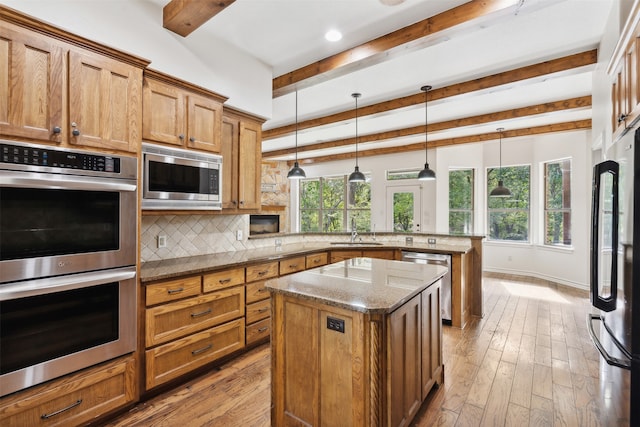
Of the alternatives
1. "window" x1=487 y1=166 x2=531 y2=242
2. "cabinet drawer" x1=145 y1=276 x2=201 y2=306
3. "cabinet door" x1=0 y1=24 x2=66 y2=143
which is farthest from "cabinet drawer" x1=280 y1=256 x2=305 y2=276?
"window" x1=487 y1=166 x2=531 y2=242

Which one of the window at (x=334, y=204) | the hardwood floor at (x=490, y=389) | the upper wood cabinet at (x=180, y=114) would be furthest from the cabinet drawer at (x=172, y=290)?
the window at (x=334, y=204)

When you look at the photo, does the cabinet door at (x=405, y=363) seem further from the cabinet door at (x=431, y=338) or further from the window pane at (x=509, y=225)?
the window pane at (x=509, y=225)

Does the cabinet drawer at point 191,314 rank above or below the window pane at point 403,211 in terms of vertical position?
below

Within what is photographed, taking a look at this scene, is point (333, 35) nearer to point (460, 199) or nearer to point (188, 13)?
point (188, 13)

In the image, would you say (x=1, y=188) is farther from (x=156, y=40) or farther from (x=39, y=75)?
(x=156, y=40)

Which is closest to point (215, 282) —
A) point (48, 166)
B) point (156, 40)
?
point (48, 166)

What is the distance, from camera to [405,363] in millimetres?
1843

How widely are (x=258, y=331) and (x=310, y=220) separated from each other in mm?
6771

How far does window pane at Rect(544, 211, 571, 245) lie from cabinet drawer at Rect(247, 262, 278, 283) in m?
6.15

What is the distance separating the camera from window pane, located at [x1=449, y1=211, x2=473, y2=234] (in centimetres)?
743

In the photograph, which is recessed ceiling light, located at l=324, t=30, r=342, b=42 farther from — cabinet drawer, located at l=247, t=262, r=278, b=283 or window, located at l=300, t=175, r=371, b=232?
window, located at l=300, t=175, r=371, b=232

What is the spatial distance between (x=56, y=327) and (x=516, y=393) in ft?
10.5

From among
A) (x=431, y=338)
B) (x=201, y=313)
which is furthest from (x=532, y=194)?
(x=201, y=313)

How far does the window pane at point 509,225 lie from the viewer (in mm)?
7043
